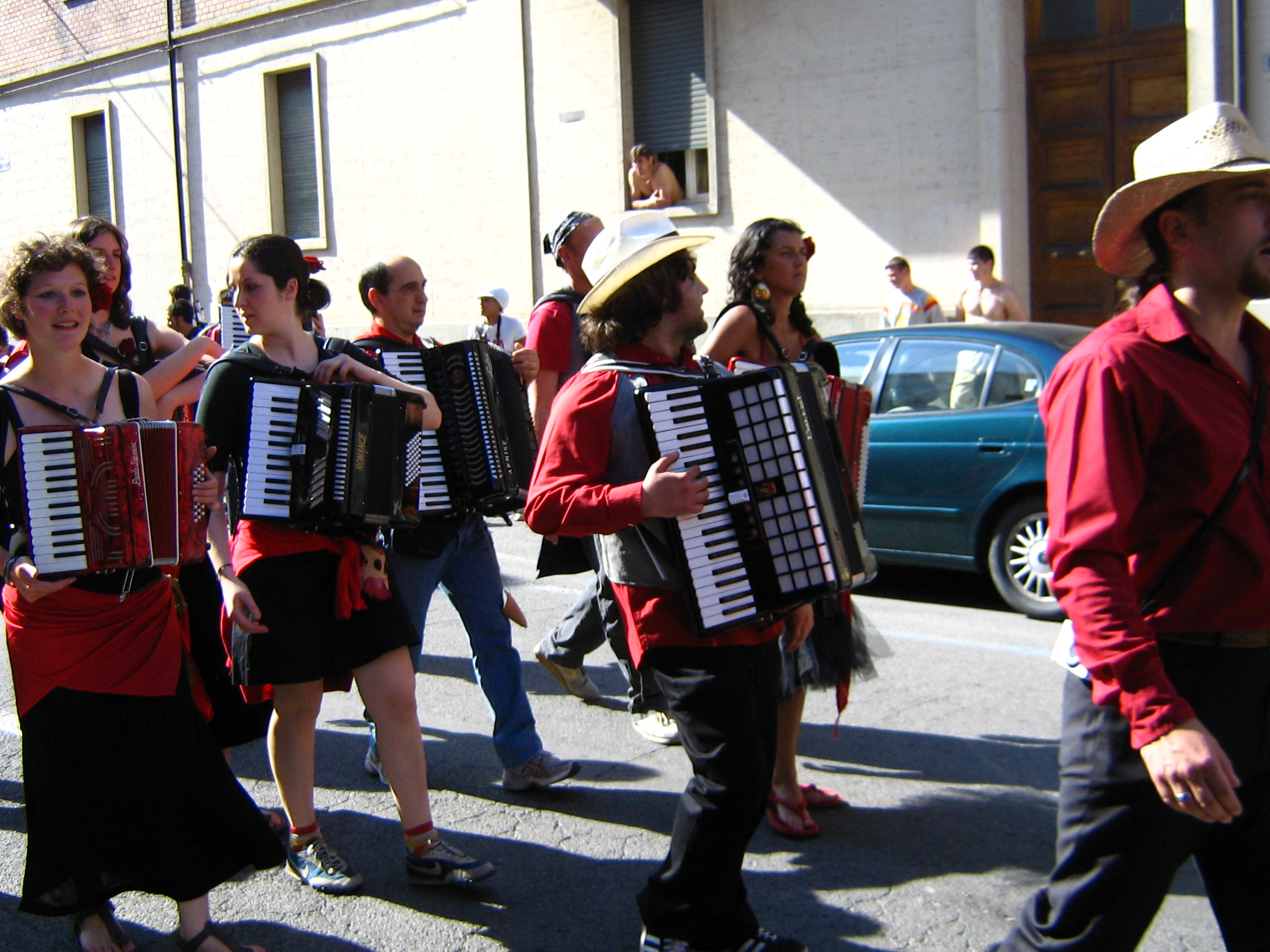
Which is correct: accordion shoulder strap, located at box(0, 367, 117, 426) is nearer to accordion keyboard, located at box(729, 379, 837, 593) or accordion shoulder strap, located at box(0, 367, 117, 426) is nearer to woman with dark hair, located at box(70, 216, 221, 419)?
woman with dark hair, located at box(70, 216, 221, 419)

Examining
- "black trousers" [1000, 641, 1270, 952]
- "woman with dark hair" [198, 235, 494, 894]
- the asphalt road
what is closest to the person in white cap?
the asphalt road

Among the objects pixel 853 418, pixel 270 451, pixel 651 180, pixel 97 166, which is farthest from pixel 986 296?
pixel 97 166

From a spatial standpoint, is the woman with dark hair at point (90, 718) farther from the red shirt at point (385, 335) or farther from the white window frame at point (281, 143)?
the white window frame at point (281, 143)

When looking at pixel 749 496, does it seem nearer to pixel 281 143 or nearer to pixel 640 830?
pixel 640 830

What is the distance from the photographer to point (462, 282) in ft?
54.7

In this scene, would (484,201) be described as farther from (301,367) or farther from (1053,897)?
(1053,897)

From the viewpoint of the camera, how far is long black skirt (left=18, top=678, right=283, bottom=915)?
10.8ft

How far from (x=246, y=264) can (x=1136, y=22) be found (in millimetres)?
10520

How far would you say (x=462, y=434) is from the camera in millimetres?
4449

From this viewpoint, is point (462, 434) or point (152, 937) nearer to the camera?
point (152, 937)

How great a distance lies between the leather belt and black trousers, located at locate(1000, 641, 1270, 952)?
0.04 feet

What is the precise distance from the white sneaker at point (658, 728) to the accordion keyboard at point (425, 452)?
1.30 m

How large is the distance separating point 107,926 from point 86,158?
840 inches

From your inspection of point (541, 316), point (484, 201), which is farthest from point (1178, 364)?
point (484, 201)
